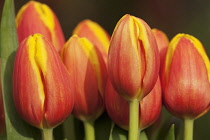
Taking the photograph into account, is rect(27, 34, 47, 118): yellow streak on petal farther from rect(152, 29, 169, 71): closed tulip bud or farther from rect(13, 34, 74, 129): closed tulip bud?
rect(152, 29, 169, 71): closed tulip bud

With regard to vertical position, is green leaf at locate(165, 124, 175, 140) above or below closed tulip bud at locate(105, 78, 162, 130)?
below

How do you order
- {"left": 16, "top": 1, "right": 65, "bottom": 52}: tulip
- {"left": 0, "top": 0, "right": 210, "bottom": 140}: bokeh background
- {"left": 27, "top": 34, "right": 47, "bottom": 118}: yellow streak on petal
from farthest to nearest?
{"left": 0, "top": 0, "right": 210, "bottom": 140}: bokeh background
{"left": 16, "top": 1, "right": 65, "bottom": 52}: tulip
{"left": 27, "top": 34, "right": 47, "bottom": 118}: yellow streak on petal

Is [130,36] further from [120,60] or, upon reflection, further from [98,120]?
[98,120]

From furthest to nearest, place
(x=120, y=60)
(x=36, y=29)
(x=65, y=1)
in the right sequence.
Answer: (x=65, y=1), (x=36, y=29), (x=120, y=60)

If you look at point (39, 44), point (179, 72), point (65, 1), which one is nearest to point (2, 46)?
point (39, 44)

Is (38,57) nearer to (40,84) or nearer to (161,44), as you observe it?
(40,84)

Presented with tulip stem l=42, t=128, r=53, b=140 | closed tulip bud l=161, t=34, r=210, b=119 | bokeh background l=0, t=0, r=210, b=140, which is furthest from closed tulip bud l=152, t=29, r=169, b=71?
bokeh background l=0, t=0, r=210, b=140

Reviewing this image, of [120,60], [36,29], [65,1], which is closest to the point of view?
[120,60]

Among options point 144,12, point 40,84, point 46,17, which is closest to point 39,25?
point 46,17

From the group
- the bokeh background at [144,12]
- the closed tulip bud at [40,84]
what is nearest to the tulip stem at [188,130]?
the closed tulip bud at [40,84]
